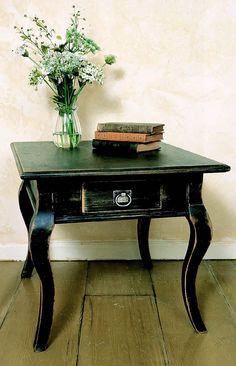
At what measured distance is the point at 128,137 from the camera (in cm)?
135

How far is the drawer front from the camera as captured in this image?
115cm

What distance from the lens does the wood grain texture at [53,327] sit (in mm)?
1202

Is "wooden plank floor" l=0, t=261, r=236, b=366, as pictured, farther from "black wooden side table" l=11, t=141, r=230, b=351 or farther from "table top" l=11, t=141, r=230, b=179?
"table top" l=11, t=141, r=230, b=179

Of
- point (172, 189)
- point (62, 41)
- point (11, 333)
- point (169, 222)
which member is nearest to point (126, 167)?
point (172, 189)

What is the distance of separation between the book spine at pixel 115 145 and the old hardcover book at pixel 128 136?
0.05 feet

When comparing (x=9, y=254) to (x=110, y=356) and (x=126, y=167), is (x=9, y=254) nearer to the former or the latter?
(x=110, y=356)

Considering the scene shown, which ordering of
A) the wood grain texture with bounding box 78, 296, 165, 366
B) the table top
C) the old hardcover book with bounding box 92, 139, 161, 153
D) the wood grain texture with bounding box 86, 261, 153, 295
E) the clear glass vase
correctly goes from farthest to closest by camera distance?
the wood grain texture with bounding box 86, 261, 153, 295
the clear glass vase
the old hardcover book with bounding box 92, 139, 161, 153
the wood grain texture with bounding box 78, 296, 165, 366
the table top

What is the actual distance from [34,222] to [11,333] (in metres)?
0.48

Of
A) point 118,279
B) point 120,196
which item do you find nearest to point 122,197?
point 120,196

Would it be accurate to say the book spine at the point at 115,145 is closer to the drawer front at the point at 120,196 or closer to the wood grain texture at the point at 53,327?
the drawer front at the point at 120,196

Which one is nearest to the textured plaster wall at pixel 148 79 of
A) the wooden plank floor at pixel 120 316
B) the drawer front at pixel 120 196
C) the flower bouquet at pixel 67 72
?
the flower bouquet at pixel 67 72

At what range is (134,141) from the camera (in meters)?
1.34

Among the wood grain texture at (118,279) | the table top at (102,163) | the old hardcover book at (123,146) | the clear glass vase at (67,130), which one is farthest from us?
the wood grain texture at (118,279)

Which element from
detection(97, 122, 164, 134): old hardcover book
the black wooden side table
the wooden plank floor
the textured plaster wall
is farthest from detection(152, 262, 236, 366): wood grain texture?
detection(97, 122, 164, 134): old hardcover book
